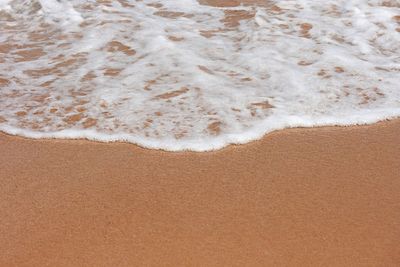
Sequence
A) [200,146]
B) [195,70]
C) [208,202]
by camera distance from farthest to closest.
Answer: [195,70]
[200,146]
[208,202]

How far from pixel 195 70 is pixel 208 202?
4.71 ft

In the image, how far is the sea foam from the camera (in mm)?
3018

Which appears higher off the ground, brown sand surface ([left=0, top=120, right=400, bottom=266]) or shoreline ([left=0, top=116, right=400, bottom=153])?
brown sand surface ([left=0, top=120, right=400, bottom=266])

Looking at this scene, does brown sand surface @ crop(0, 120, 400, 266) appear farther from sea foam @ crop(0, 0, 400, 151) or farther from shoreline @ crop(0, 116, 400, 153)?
sea foam @ crop(0, 0, 400, 151)

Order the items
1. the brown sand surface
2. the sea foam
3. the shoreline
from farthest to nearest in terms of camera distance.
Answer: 1. the sea foam
2. the shoreline
3. the brown sand surface

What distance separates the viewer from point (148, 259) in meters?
2.04

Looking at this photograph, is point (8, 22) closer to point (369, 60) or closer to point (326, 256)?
point (369, 60)

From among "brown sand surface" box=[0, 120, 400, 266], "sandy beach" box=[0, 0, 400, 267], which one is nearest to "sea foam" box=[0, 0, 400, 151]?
"sandy beach" box=[0, 0, 400, 267]

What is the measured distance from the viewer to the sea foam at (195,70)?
3.02 metres

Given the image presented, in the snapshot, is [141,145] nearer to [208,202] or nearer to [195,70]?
[208,202]

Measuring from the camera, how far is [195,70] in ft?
11.8

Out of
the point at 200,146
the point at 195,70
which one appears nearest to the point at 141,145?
the point at 200,146

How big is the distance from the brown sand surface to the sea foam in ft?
0.54

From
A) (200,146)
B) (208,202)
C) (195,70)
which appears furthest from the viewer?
(195,70)
